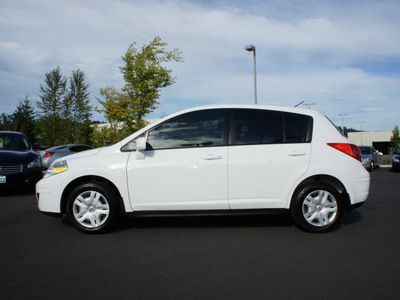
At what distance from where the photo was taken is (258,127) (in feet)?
16.2

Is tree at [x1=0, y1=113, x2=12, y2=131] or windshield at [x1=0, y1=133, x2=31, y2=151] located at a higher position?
tree at [x1=0, y1=113, x2=12, y2=131]

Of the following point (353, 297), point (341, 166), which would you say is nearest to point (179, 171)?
point (341, 166)

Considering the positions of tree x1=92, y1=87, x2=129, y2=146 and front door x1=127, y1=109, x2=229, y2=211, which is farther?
tree x1=92, y1=87, x2=129, y2=146

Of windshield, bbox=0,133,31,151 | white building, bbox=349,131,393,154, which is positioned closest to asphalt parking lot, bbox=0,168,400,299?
windshield, bbox=0,133,31,151

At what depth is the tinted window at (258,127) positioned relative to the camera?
4.88m

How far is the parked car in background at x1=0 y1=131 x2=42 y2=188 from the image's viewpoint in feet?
28.3

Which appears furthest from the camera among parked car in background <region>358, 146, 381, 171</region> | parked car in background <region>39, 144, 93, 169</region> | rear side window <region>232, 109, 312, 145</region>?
parked car in background <region>358, 146, 381, 171</region>

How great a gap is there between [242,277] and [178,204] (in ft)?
5.58

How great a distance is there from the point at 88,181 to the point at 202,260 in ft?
6.91

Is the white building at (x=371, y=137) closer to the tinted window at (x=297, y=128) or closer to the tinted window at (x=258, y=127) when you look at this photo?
the tinted window at (x=297, y=128)

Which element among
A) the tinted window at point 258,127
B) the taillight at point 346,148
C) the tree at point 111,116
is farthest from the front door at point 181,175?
the tree at point 111,116

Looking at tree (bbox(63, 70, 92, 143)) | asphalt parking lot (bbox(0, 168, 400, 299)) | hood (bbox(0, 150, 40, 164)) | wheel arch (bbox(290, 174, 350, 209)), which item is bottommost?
asphalt parking lot (bbox(0, 168, 400, 299))

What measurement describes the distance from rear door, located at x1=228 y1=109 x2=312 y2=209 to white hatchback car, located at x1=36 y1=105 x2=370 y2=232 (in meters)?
0.01

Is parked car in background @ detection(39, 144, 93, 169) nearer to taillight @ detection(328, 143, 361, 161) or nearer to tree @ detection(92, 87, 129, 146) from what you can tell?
tree @ detection(92, 87, 129, 146)
